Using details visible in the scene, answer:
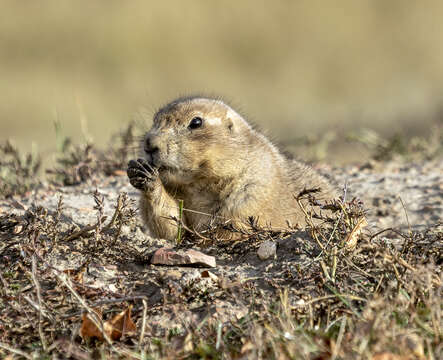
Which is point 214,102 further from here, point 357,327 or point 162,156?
point 357,327

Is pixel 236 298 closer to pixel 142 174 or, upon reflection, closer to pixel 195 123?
pixel 142 174

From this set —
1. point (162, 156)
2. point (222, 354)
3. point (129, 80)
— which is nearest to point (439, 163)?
point (162, 156)

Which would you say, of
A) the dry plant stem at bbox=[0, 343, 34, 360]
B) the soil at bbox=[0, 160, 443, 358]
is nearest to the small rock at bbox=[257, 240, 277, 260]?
the soil at bbox=[0, 160, 443, 358]

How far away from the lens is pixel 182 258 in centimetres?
366

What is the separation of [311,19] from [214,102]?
51.7 ft

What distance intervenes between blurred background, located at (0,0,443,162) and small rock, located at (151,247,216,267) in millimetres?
11247

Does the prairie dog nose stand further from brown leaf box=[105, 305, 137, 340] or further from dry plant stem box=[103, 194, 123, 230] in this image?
brown leaf box=[105, 305, 137, 340]

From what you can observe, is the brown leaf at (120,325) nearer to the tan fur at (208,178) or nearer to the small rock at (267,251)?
the small rock at (267,251)

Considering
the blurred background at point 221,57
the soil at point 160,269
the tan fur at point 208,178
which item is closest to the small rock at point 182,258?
the soil at point 160,269

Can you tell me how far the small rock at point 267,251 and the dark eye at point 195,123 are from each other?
3.74 ft

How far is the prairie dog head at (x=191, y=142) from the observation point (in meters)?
4.28

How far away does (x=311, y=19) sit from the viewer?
778 inches

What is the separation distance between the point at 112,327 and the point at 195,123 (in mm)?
1975

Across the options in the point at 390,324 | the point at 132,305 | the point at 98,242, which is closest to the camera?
the point at 390,324
